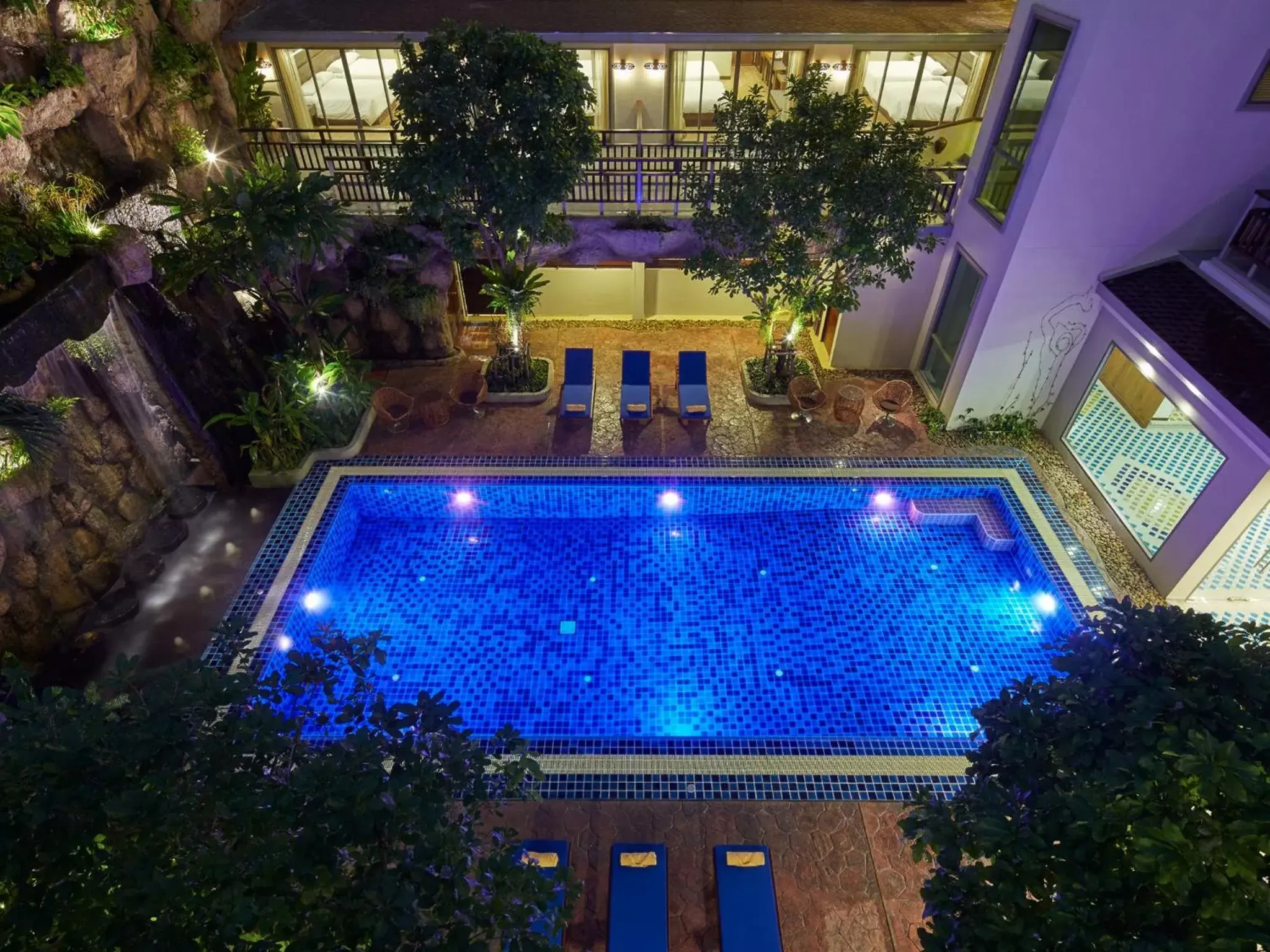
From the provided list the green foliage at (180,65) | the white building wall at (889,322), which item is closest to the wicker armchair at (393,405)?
the green foliage at (180,65)

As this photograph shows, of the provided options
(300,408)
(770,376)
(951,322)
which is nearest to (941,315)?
(951,322)

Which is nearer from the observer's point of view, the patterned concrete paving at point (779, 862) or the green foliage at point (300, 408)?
the patterned concrete paving at point (779, 862)

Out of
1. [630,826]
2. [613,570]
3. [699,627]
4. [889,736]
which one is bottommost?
[630,826]

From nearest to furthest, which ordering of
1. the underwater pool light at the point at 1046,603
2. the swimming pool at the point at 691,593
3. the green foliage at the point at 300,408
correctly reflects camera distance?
1. the swimming pool at the point at 691,593
2. the underwater pool light at the point at 1046,603
3. the green foliage at the point at 300,408

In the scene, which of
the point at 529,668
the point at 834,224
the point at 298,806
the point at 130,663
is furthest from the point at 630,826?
the point at 834,224

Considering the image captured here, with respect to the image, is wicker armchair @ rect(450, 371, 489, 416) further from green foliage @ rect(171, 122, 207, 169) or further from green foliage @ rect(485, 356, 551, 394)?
green foliage @ rect(171, 122, 207, 169)

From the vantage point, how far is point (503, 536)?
481 inches

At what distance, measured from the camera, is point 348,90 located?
1620 cm

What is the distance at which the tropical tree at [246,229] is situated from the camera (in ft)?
34.0

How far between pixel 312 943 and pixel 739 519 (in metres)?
9.87

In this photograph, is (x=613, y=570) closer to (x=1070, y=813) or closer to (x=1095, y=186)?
(x=1070, y=813)

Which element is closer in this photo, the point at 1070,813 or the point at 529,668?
the point at 1070,813

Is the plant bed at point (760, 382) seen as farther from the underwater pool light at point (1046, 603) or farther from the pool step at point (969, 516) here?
the underwater pool light at point (1046, 603)

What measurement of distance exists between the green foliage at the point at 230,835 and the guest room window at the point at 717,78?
1631 centimetres
